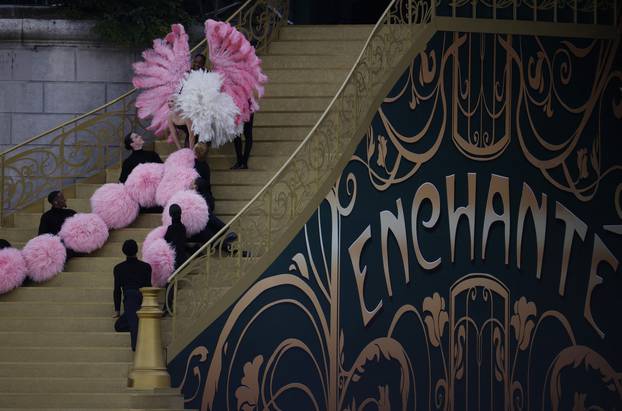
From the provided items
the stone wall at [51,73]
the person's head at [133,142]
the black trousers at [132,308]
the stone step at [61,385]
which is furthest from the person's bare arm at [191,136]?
the stone step at [61,385]

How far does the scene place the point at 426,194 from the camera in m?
19.9

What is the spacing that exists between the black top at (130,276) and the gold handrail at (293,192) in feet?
1.01

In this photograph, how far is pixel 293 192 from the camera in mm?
18938

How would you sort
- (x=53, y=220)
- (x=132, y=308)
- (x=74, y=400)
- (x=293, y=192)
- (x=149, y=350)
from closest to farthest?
1. (x=149, y=350)
2. (x=74, y=400)
3. (x=132, y=308)
4. (x=293, y=192)
5. (x=53, y=220)

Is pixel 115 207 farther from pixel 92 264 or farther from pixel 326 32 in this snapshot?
pixel 326 32

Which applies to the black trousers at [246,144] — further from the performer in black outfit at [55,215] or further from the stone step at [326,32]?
the stone step at [326,32]

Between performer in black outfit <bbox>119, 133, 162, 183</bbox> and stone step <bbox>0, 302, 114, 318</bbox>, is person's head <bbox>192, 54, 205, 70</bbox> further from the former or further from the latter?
stone step <bbox>0, 302, 114, 318</bbox>

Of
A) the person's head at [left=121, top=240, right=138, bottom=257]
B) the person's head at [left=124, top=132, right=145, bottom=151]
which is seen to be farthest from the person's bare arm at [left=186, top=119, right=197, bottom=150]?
the person's head at [left=121, top=240, right=138, bottom=257]

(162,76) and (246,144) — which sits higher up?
(162,76)

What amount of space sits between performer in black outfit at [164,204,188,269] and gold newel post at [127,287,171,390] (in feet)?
3.83

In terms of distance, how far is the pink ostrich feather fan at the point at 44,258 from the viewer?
19.1 m

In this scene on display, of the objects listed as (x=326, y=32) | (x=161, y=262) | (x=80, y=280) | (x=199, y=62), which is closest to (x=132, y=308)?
(x=161, y=262)

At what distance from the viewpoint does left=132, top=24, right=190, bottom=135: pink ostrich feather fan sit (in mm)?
20828

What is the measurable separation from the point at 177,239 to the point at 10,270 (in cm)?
181
